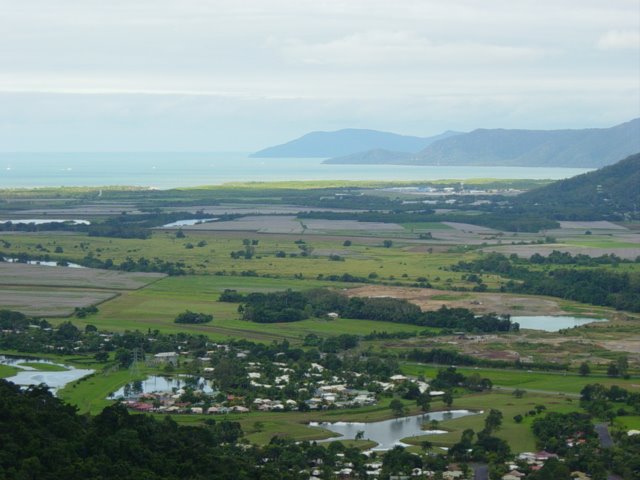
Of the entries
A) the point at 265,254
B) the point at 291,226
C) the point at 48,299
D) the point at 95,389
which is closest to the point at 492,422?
the point at 95,389

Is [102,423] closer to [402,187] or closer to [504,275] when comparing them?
[504,275]

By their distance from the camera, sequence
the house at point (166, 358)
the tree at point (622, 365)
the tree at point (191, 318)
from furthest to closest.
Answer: the tree at point (191, 318), the house at point (166, 358), the tree at point (622, 365)

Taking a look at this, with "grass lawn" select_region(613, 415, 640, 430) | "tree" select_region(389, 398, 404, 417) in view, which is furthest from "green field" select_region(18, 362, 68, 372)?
"grass lawn" select_region(613, 415, 640, 430)

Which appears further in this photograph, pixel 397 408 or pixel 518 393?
pixel 518 393

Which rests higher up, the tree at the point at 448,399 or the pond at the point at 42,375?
the pond at the point at 42,375

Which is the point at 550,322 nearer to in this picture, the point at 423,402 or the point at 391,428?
the point at 423,402

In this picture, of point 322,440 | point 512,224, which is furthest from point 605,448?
point 512,224

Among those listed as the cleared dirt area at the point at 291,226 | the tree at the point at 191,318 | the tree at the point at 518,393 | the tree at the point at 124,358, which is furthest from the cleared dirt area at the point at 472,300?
the cleared dirt area at the point at 291,226

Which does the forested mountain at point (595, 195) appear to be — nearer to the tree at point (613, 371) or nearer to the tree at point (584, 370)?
the tree at point (613, 371)
